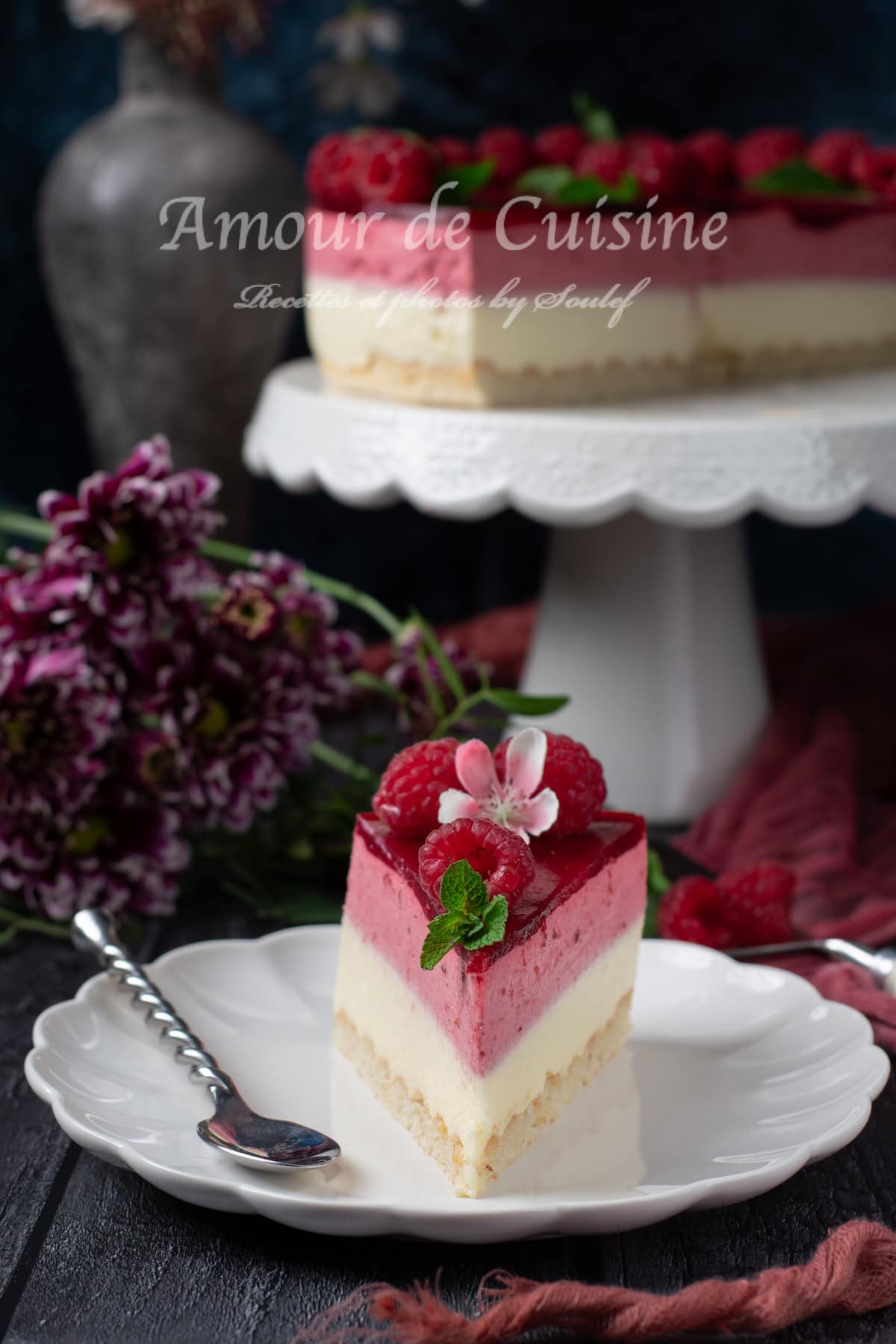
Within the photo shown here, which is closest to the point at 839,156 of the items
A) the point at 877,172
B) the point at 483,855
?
the point at 877,172

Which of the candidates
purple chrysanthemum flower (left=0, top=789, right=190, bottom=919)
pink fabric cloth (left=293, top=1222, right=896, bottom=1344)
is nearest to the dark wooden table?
pink fabric cloth (left=293, top=1222, right=896, bottom=1344)

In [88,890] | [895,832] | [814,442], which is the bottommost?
[895,832]

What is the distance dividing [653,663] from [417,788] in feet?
2.81

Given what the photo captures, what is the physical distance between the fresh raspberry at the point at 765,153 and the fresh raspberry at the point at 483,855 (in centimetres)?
132

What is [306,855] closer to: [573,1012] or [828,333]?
[573,1012]

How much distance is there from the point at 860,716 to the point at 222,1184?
55.8 inches

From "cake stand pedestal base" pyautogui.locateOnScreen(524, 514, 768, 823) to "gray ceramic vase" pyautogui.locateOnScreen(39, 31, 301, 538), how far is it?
724 millimetres

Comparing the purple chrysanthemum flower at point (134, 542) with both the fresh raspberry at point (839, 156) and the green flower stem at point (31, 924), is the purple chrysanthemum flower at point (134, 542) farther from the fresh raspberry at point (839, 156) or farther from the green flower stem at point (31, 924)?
the fresh raspberry at point (839, 156)

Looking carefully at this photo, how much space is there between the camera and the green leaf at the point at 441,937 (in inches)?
41.2

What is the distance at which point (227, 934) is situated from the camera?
63.3 inches

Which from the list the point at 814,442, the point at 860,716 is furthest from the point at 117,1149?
the point at 860,716

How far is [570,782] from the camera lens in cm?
121

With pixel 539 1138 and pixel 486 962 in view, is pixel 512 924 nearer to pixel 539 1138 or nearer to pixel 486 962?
pixel 486 962

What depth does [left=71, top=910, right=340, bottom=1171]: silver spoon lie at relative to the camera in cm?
104
